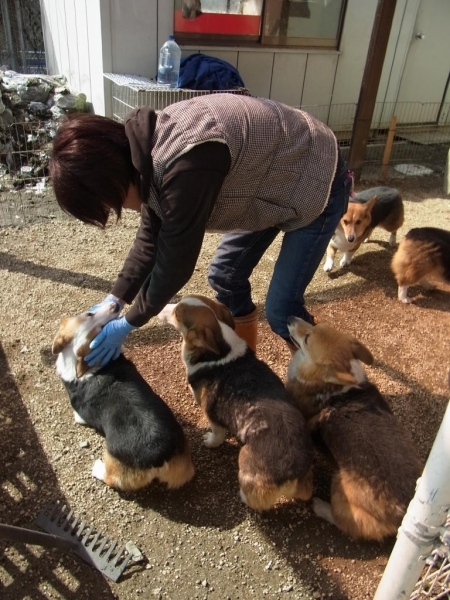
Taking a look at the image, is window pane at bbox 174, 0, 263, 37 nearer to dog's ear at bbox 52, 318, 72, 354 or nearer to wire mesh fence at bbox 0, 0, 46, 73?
wire mesh fence at bbox 0, 0, 46, 73

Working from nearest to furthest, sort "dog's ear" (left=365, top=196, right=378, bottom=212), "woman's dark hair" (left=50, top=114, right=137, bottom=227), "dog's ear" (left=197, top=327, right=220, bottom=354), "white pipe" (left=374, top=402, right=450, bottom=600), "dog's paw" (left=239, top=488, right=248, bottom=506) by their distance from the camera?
"white pipe" (left=374, top=402, right=450, bottom=600)
"woman's dark hair" (left=50, top=114, right=137, bottom=227)
"dog's paw" (left=239, top=488, right=248, bottom=506)
"dog's ear" (left=197, top=327, right=220, bottom=354)
"dog's ear" (left=365, top=196, right=378, bottom=212)

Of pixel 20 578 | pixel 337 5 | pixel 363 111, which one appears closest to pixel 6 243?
pixel 20 578

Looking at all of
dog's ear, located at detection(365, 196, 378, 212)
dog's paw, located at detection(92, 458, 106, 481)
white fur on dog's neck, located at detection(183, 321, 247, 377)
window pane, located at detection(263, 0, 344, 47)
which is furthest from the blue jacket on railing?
dog's paw, located at detection(92, 458, 106, 481)

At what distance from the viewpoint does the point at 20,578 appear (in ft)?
7.29

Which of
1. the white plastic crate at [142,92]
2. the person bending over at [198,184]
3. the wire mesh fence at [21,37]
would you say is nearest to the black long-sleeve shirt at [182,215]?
the person bending over at [198,184]

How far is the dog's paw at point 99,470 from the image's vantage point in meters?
2.65

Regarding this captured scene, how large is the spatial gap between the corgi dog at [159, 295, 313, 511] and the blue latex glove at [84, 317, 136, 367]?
0.37 metres

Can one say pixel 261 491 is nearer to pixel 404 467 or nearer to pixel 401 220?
pixel 404 467

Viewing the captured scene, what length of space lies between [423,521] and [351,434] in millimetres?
969

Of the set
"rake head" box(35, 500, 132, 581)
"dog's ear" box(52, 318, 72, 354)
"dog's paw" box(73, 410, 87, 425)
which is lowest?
"rake head" box(35, 500, 132, 581)

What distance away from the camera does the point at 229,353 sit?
9.18ft

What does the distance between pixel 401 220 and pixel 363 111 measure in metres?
2.00

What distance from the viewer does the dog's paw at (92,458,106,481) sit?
2654 millimetres

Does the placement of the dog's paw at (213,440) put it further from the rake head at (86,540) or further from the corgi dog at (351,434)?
the rake head at (86,540)
